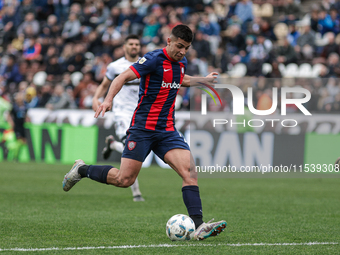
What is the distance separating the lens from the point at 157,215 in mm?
7520

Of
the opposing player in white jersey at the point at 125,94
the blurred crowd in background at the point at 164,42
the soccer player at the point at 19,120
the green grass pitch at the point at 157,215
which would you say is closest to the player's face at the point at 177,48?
the green grass pitch at the point at 157,215

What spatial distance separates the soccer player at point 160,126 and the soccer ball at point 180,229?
0.52ft

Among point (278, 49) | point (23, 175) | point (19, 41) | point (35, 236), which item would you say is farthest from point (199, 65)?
point (35, 236)

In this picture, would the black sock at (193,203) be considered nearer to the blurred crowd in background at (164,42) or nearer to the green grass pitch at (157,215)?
the green grass pitch at (157,215)

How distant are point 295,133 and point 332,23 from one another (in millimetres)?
5833

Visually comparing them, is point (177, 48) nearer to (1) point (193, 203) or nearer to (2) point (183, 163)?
(2) point (183, 163)

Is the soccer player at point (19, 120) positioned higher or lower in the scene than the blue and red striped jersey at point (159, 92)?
lower

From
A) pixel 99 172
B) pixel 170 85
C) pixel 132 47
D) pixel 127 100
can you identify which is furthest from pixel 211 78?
pixel 127 100

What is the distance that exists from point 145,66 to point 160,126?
69 cm

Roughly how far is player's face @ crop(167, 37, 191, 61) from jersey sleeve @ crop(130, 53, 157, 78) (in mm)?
193

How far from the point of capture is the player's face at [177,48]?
5691 mm

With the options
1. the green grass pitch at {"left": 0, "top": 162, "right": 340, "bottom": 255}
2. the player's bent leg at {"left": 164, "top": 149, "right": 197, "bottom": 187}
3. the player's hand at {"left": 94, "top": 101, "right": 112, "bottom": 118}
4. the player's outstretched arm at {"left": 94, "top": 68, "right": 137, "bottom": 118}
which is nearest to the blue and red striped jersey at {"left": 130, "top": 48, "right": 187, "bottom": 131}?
the player's outstretched arm at {"left": 94, "top": 68, "right": 137, "bottom": 118}

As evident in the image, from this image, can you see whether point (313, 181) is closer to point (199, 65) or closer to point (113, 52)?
point (199, 65)

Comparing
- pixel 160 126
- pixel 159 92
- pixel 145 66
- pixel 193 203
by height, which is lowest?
pixel 193 203
